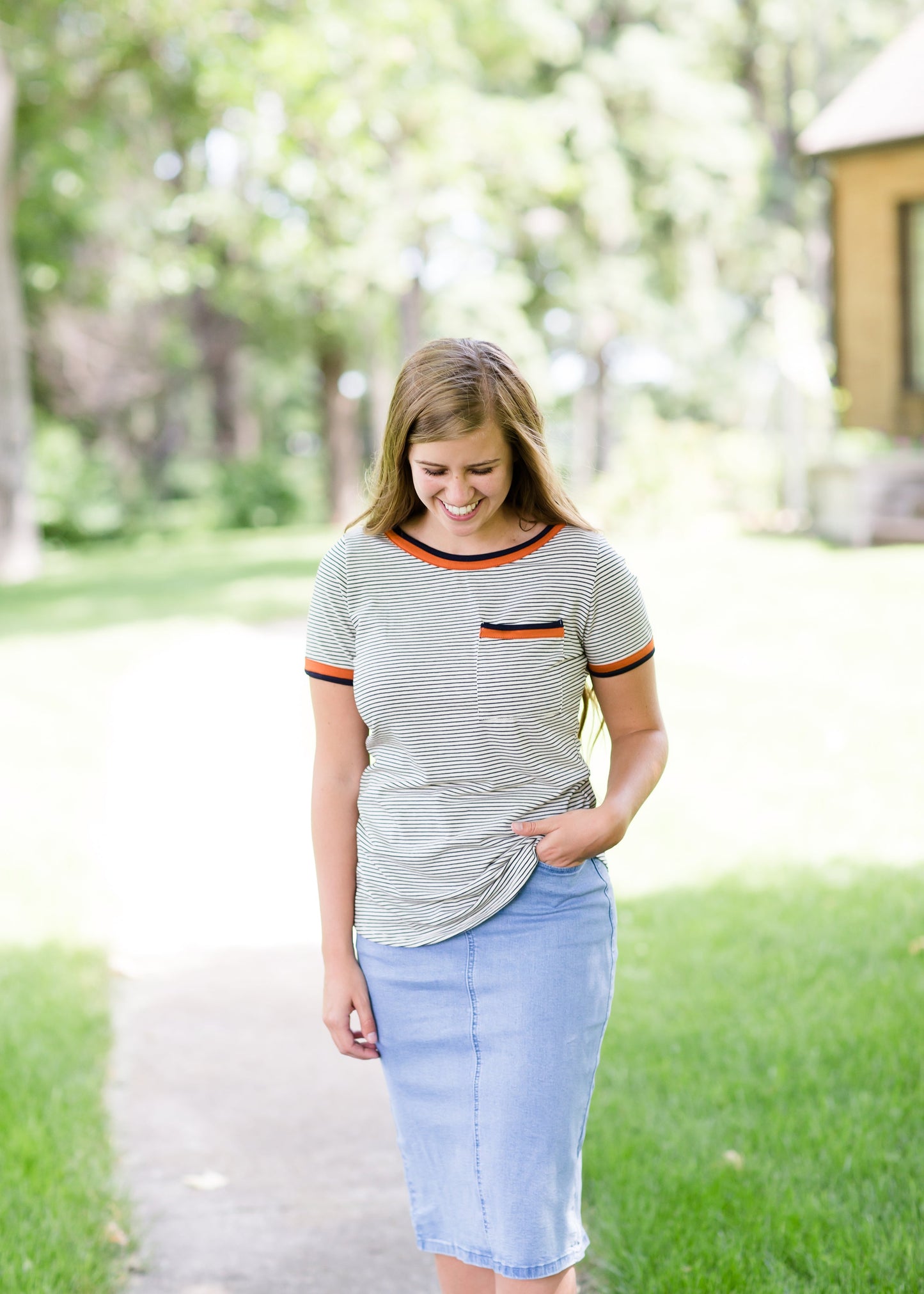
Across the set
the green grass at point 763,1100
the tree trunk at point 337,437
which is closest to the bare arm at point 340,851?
the green grass at point 763,1100

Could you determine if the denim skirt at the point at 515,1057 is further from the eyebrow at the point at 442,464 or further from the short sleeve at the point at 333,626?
the eyebrow at the point at 442,464

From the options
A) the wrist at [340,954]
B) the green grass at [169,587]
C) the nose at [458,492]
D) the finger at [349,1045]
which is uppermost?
the nose at [458,492]

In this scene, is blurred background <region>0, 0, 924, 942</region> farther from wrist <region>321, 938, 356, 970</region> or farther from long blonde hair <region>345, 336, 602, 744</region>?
wrist <region>321, 938, 356, 970</region>

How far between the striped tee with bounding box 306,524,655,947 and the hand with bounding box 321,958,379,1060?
0.09 m

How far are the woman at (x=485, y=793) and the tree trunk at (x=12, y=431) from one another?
1916 cm

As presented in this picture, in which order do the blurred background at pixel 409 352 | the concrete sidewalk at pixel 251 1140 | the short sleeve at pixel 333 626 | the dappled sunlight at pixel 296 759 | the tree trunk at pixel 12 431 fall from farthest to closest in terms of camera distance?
the tree trunk at pixel 12 431 → the blurred background at pixel 409 352 → the dappled sunlight at pixel 296 759 → the concrete sidewalk at pixel 251 1140 → the short sleeve at pixel 333 626

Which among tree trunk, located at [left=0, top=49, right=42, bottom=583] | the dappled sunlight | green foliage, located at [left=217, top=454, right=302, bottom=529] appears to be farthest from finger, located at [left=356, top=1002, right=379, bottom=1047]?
green foliage, located at [left=217, top=454, right=302, bottom=529]

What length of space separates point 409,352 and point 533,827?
1.50 metres

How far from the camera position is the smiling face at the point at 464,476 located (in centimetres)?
219

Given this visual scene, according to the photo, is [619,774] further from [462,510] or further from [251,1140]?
[251,1140]

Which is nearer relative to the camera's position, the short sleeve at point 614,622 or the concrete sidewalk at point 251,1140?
the short sleeve at point 614,622

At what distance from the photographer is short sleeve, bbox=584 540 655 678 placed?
2.26 m

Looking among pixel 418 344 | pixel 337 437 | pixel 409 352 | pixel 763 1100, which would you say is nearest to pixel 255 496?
pixel 337 437

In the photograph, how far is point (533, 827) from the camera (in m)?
2.18
